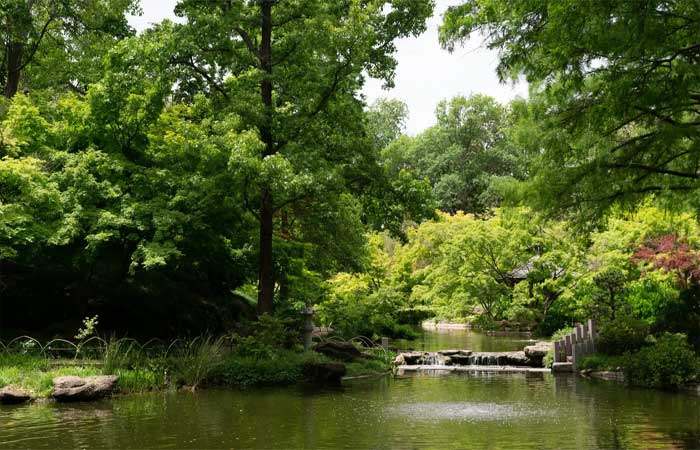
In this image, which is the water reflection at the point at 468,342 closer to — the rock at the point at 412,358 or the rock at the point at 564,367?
the rock at the point at 412,358

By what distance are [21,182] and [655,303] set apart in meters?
20.6

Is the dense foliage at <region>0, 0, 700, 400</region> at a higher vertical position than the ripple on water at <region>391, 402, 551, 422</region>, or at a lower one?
higher

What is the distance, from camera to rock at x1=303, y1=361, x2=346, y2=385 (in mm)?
16641

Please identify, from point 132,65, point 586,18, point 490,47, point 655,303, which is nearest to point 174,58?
point 132,65

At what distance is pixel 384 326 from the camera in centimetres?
2995

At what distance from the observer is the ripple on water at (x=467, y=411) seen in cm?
1191

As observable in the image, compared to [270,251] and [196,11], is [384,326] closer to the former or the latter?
[270,251]

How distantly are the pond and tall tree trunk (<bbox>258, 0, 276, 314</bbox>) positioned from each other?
4.12m

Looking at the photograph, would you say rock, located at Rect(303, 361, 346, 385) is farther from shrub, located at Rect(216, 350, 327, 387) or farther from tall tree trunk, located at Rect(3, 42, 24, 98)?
tall tree trunk, located at Rect(3, 42, 24, 98)

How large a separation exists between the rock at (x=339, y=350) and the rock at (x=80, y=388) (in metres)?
6.66

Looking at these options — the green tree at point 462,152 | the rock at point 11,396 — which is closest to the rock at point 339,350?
the rock at point 11,396

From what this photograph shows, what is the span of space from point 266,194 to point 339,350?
474cm

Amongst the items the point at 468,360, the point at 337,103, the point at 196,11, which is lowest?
the point at 468,360

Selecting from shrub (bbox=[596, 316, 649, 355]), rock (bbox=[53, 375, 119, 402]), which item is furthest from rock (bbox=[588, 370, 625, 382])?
rock (bbox=[53, 375, 119, 402])
